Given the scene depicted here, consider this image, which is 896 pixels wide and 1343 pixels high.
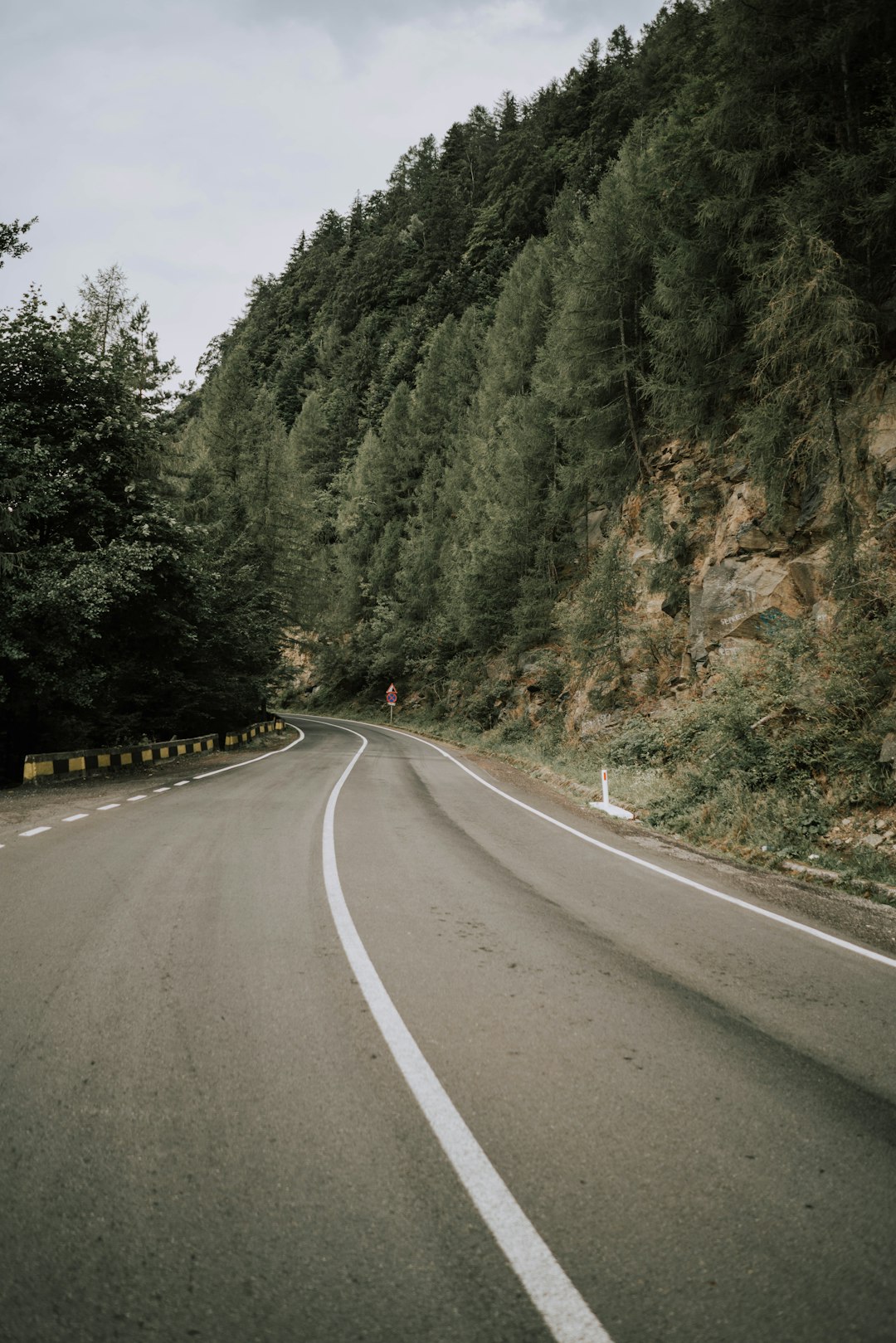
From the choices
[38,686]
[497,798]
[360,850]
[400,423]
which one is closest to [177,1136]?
[360,850]

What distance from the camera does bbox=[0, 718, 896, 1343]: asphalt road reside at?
6.52ft

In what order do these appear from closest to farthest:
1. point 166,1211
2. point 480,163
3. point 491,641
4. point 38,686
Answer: point 166,1211 < point 38,686 < point 491,641 < point 480,163

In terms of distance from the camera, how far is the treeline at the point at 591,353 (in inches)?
561

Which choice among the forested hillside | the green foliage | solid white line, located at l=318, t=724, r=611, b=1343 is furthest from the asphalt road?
the green foliage

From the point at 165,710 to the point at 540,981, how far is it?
2354cm

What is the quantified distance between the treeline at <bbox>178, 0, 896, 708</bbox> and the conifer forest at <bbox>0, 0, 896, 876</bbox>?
121 mm

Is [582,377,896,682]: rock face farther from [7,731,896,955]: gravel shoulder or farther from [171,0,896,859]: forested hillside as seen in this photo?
[7,731,896,955]: gravel shoulder

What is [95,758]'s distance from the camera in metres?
17.3

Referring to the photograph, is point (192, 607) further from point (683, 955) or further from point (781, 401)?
point (683, 955)

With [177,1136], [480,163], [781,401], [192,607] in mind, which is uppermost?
[480,163]

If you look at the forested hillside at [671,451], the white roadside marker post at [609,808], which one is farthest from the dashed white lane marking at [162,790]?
the forested hillside at [671,451]

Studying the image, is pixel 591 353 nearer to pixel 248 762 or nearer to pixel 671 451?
pixel 671 451

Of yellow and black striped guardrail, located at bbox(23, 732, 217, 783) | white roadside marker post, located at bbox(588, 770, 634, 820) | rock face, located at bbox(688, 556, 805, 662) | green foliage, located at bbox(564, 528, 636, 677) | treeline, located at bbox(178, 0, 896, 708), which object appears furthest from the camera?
green foliage, located at bbox(564, 528, 636, 677)

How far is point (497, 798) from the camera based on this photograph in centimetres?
1476
